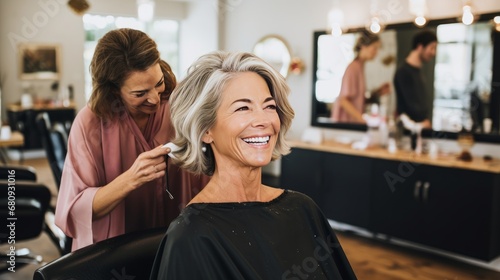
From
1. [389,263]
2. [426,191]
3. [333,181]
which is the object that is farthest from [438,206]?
[333,181]

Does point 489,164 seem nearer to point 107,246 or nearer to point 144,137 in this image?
point 144,137

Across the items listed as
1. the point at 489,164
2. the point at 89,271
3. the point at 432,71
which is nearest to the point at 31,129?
the point at 432,71

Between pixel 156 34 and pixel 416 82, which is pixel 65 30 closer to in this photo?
pixel 156 34

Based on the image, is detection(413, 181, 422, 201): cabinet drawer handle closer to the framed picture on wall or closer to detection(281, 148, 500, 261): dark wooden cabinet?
detection(281, 148, 500, 261): dark wooden cabinet

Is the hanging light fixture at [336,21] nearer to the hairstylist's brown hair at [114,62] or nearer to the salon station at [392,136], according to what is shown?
the salon station at [392,136]

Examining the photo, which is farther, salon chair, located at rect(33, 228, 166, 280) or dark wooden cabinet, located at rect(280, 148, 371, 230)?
dark wooden cabinet, located at rect(280, 148, 371, 230)

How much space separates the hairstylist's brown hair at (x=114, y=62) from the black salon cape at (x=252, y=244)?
0.45m

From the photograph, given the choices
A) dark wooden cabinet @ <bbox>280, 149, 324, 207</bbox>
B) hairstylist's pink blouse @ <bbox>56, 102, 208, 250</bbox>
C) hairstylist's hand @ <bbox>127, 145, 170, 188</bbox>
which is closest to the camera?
hairstylist's hand @ <bbox>127, 145, 170, 188</bbox>

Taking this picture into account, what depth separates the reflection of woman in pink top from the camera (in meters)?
4.20

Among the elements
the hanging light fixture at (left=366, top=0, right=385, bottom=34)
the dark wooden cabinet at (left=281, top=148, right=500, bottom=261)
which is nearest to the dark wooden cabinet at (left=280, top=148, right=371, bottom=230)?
the dark wooden cabinet at (left=281, top=148, right=500, bottom=261)

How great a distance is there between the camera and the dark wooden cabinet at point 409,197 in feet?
10.3

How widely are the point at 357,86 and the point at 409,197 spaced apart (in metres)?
1.24

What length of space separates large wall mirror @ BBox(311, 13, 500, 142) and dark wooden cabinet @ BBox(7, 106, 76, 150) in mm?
4608

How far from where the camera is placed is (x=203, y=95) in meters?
1.32
